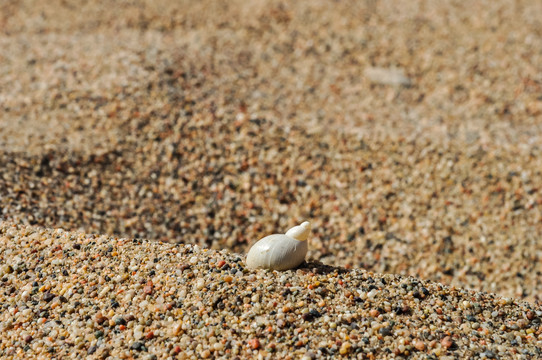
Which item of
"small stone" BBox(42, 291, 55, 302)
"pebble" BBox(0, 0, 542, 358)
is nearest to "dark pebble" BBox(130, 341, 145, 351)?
"pebble" BBox(0, 0, 542, 358)

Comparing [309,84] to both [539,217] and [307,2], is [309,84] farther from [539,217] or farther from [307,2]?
[539,217]

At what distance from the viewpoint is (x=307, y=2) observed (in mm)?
8172

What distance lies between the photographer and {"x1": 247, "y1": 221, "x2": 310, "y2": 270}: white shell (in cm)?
287

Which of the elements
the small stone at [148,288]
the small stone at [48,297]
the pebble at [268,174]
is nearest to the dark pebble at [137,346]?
the pebble at [268,174]

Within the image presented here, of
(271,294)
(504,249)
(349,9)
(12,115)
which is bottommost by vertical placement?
(504,249)

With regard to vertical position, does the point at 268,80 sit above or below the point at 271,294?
above

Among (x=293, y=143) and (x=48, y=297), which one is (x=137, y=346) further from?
(x=293, y=143)

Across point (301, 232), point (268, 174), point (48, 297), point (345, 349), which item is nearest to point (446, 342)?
point (345, 349)

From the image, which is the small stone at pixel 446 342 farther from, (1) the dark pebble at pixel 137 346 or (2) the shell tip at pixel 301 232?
(1) the dark pebble at pixel 137 346

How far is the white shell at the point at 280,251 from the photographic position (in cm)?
287

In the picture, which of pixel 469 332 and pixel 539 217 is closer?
pixel 469 332

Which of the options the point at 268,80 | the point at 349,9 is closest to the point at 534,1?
the point at 349,9

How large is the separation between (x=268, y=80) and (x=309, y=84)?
21.9 inches

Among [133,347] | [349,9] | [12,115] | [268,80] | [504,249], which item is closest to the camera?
[133,347]
